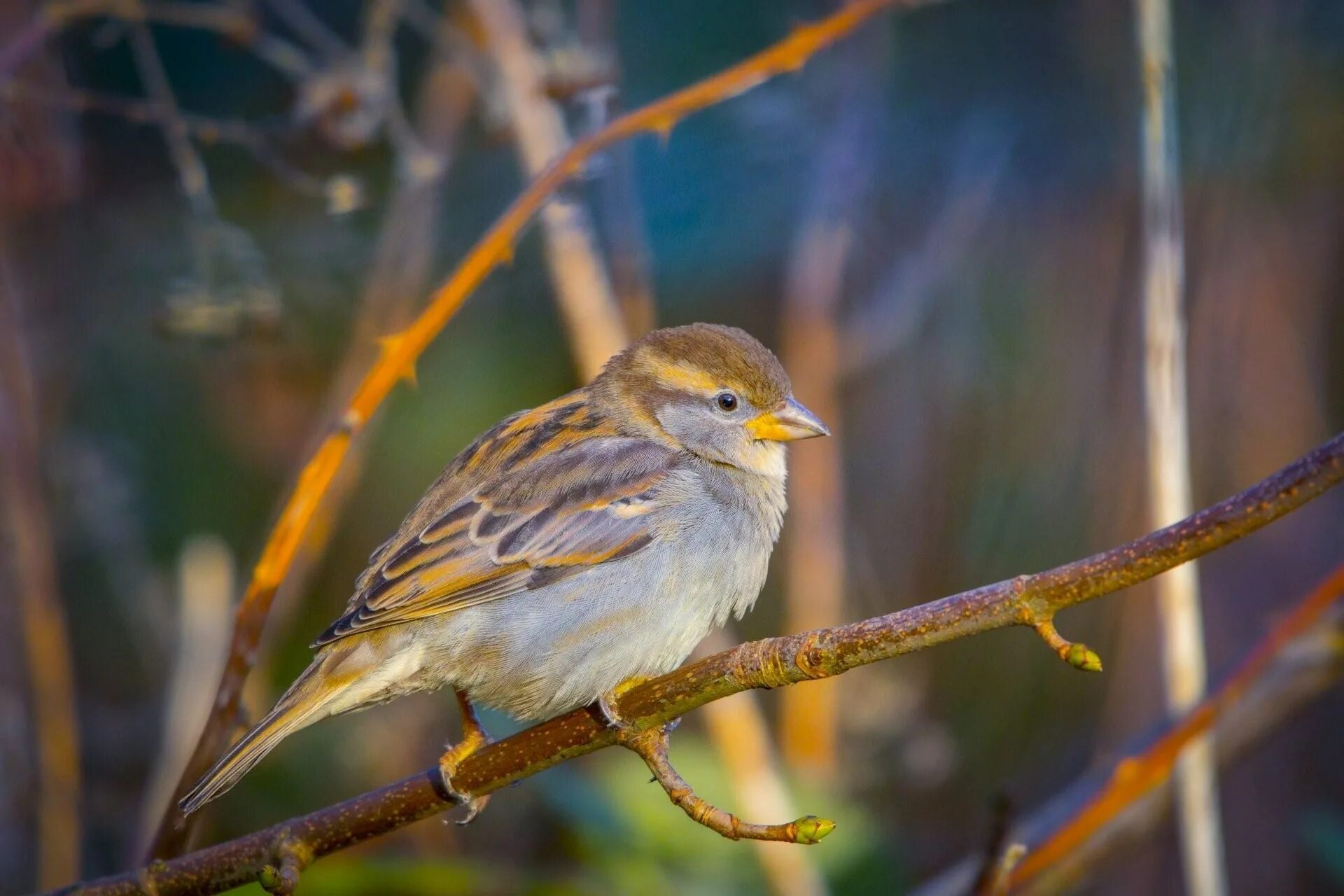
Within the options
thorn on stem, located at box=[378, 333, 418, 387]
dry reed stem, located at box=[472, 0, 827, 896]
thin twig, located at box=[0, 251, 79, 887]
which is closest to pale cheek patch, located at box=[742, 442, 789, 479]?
dry reed stem, located at box=[472, 0, 827, 896]

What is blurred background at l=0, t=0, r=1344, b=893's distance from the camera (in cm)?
445

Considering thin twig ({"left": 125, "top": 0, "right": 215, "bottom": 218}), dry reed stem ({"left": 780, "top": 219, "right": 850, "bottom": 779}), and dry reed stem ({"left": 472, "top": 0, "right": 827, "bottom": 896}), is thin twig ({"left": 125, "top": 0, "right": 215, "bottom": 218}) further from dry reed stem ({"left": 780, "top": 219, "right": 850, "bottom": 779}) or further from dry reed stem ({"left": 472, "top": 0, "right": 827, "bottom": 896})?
dry reed stem ({"left": 780, "top": 219, "right": 850, "bottom": 779})

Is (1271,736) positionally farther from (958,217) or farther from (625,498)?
(625,498)

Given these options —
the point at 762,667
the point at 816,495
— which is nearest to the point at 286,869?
the point at 762,667

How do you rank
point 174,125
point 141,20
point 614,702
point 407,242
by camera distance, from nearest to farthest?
point 614,702
point 174,125
point 141,20
point 407,242

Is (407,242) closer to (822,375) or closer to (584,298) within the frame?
→ (584,298)

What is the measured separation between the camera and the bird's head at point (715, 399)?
3160 mm

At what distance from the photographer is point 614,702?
2.32 meters

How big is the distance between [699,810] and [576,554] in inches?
39.6

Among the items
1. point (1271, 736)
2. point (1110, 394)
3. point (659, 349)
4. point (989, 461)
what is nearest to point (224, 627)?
point (659, 349)

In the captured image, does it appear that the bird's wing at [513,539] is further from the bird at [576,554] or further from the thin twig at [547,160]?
the thin twig at [547,160]

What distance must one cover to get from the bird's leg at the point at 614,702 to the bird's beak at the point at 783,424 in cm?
72

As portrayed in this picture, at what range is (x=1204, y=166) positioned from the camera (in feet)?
15.4

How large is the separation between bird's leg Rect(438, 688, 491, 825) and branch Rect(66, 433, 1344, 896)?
18 millimetres
